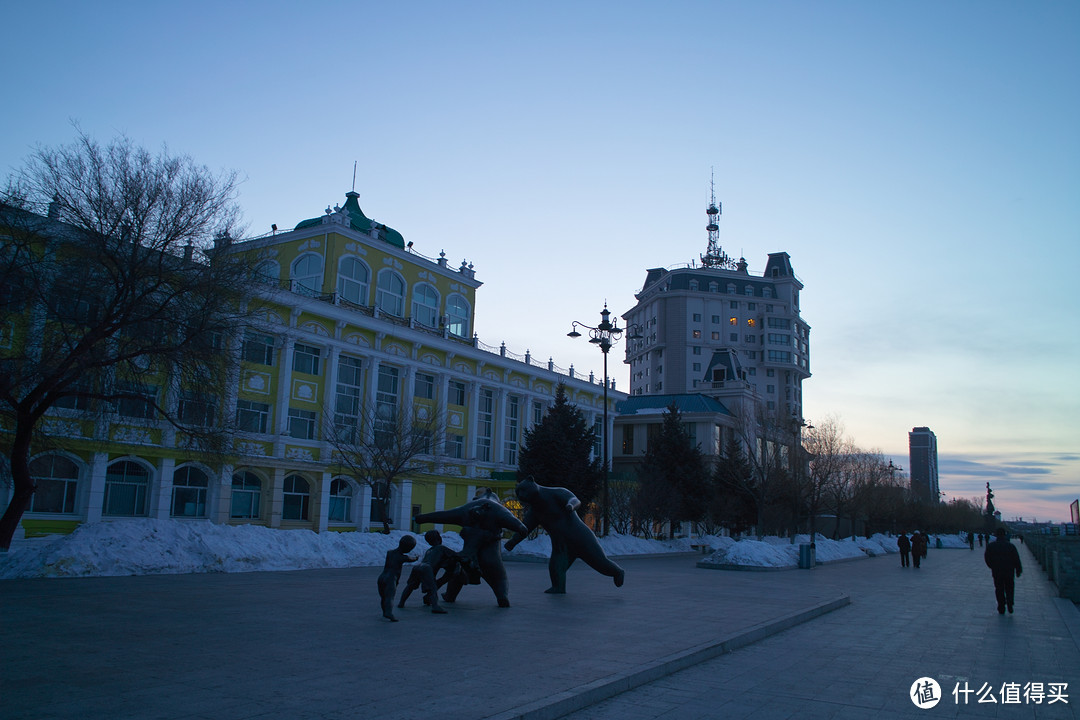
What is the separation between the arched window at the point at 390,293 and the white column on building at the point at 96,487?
1722 centimetres

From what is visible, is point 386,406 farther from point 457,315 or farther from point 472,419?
point 457,315

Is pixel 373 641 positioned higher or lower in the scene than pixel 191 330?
lower

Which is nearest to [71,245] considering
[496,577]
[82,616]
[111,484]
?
[82,616]

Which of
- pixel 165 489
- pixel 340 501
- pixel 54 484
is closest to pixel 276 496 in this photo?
pixel 340 501

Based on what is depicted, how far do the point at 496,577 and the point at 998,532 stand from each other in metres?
9.90

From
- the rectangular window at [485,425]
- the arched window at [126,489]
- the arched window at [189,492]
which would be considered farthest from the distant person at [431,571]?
the rectangular window at [485,425]

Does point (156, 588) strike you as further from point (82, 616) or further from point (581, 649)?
point (581, 649)

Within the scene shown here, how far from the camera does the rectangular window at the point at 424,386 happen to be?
145 ft

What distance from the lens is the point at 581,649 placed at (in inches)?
344

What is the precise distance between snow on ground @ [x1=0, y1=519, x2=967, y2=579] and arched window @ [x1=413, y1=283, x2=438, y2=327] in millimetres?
19956

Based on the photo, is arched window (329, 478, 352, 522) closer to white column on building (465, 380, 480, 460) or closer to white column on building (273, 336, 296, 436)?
white column on building (273, 336, 296, 436)

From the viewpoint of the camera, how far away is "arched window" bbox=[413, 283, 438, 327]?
4641 cm

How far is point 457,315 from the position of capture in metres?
49.2

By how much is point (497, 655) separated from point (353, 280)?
36.7 m
